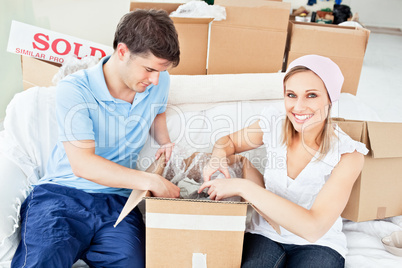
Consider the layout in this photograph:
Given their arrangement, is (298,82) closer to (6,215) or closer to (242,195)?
(242,195)

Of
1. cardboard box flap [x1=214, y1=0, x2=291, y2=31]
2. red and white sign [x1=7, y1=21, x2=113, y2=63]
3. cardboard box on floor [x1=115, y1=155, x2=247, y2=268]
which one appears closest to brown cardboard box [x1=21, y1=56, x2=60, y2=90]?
red and white sign [x1=7, y1=21, x2=113, y2=63]

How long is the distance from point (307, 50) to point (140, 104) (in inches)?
46.8

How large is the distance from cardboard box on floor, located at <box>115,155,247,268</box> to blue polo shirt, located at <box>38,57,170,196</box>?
Answer: 0.31m

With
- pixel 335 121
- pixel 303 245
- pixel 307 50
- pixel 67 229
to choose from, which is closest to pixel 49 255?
pixel 67 229

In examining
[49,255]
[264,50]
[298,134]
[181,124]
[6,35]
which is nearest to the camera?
[49,255]

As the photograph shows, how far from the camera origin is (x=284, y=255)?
115 cm

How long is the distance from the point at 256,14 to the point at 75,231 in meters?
1.46

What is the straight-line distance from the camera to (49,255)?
1.02 meters

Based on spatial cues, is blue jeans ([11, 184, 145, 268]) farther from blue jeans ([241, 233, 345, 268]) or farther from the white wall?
the white wall

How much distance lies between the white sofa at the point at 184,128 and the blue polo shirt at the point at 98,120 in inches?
4.4

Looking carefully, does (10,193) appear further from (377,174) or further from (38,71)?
(377,174)

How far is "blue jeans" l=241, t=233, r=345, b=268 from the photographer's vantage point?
1.10 metres

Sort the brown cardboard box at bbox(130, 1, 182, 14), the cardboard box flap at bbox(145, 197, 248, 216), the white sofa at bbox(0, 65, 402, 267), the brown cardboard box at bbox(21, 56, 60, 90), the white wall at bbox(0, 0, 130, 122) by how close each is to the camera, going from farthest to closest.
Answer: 1. the white wall at bbox(0, 0, 130, 122)
2. the brown cardboard box at bbox(130, 1, 182, 14)
3. the brown cardboard box at bbox(21, 56, 60, 90)
4. the white sofa at bbox(0, 65, 402, 267)
5. the cardboard box flap at bbox(145, 197, 248, 216)

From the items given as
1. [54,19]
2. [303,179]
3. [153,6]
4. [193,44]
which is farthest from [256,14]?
[54,19]
